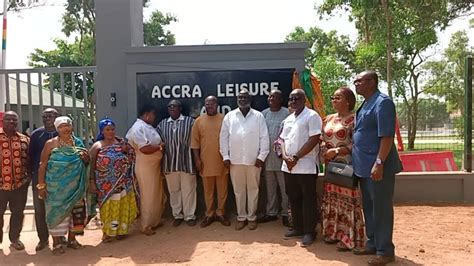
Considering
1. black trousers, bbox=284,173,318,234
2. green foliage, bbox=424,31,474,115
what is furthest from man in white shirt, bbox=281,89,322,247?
green foliage, bbox=424,31,474,115

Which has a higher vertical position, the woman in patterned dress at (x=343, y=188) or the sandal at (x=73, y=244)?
the woman in patterned dress at (x=343, y=188)

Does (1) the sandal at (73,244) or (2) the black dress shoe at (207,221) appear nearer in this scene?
(1) the sandal at (73,244)

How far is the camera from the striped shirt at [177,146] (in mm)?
5777

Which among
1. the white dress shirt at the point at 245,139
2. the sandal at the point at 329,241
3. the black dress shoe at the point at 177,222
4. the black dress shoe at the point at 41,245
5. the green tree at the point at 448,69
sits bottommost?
the black dress shoe at the point at 41,245

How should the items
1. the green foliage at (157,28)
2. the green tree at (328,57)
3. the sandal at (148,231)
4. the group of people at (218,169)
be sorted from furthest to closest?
1. the green foliage at (157,28)
2. the green tree at (328,57)
3. the sandal at (148,231)
4. the group of people at (218,169)

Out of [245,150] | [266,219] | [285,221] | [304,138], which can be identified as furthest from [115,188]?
[304,138]

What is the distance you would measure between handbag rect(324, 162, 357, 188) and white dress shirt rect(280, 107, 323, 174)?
8.1 inches

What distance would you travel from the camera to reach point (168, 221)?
244 inches

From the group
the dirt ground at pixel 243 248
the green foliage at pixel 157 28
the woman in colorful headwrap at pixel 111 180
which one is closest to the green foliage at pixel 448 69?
the green foliage at pixel 157 28

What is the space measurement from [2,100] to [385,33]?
40.0ft

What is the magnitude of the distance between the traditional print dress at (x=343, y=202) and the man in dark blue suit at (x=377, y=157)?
0.26m

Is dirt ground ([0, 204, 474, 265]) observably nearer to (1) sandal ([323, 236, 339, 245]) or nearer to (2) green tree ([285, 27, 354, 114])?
(1) sandal ([323, 236, 339, 245])

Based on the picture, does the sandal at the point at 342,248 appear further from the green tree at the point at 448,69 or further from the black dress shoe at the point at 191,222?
the green tree at the point at 448,69

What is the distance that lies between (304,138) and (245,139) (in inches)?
33.4
